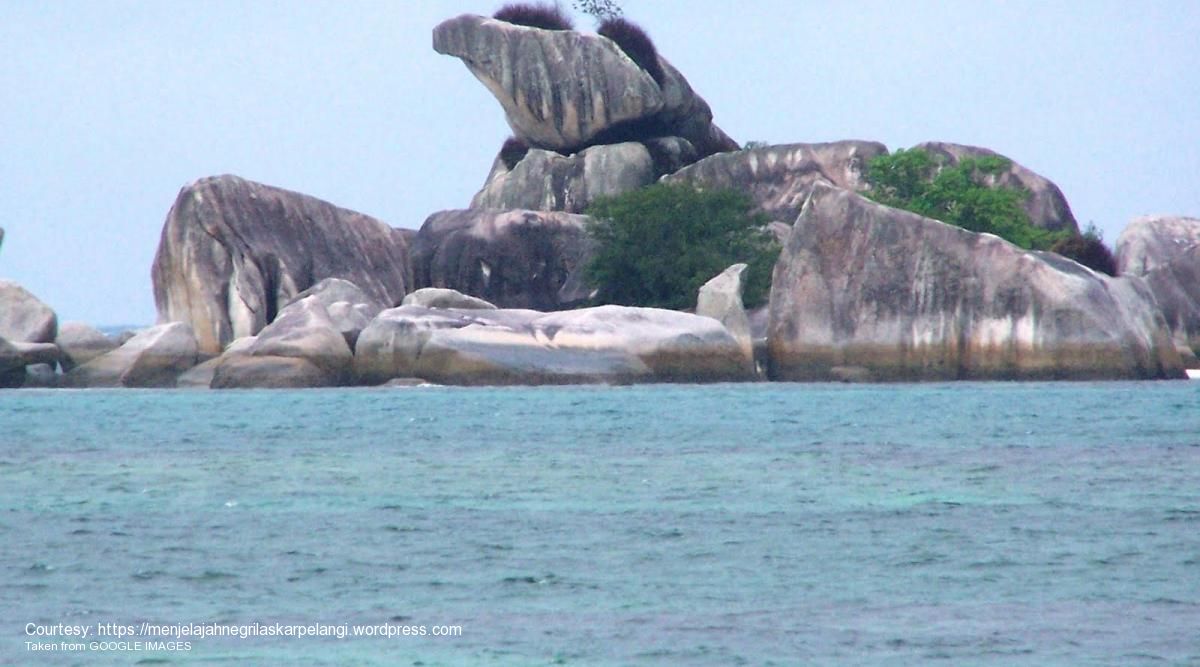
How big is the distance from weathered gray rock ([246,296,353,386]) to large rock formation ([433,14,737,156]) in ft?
60.8

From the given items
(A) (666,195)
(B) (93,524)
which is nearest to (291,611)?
(B) (93,524)

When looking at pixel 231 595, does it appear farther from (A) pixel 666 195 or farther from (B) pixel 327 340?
(A) pixel 666 195

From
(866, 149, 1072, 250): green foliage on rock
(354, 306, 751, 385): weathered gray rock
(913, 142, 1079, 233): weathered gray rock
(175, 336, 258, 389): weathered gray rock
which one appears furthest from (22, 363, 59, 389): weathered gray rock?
(913, 142, 1079, 233): weathered gray rock

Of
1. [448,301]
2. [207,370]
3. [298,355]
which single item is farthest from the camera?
[448,301]

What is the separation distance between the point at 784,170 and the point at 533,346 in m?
20.3

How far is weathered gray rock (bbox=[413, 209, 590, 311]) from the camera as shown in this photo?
54406 mm

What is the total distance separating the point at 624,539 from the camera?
637 inches

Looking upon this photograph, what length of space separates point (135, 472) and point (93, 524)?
219 inches

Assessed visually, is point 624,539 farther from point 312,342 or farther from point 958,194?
A: point 958,194

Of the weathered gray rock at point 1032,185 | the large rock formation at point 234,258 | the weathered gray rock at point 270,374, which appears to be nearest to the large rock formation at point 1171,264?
the weathered gray rock at point 1032,185

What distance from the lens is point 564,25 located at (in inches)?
2442

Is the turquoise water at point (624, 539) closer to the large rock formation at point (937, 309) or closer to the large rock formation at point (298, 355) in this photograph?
the large rock formation at point (937, 309)

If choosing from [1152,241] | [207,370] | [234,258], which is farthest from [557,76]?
[1152,241]

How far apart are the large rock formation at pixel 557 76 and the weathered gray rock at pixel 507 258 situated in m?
5.41
